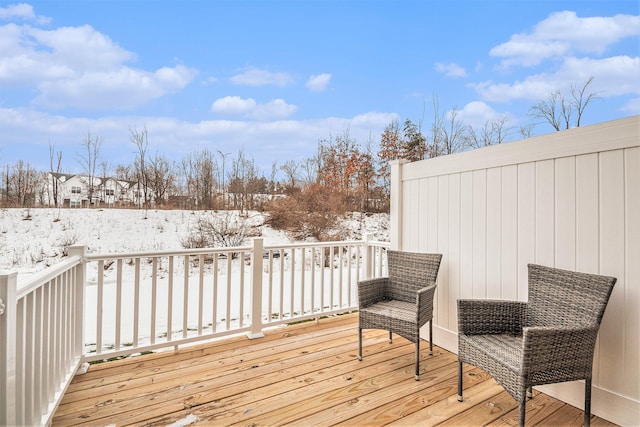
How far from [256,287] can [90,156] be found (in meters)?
4.74

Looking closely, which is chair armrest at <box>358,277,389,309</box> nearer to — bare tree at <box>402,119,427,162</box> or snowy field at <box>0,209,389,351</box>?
snowy field at <box>0,209,389,351</box>

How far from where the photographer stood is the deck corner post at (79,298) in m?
2.19

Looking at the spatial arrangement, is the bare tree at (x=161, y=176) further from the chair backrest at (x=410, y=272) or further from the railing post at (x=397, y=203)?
the chair backrest at (x=410, y=272)

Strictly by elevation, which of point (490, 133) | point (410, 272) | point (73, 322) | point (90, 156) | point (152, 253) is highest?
point (490, 133)

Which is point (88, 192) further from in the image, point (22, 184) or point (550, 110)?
point (550, 110)

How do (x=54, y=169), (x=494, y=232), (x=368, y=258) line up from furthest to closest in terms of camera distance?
(x=54, y=169) → (x=368, y=258) → (x=494, y=232)

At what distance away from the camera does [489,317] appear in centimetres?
201

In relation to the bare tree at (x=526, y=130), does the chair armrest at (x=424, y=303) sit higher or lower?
lower

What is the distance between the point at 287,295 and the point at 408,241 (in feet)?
7.84

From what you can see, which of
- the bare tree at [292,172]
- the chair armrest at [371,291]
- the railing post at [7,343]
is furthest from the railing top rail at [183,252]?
the bare tree at [292,172]

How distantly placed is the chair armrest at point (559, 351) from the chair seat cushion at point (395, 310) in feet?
2.78

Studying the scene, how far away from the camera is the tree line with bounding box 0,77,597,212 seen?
17.0 ft

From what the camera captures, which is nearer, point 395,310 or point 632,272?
point 632,272

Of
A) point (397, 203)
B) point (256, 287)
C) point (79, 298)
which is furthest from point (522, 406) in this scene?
point (79, 298)
